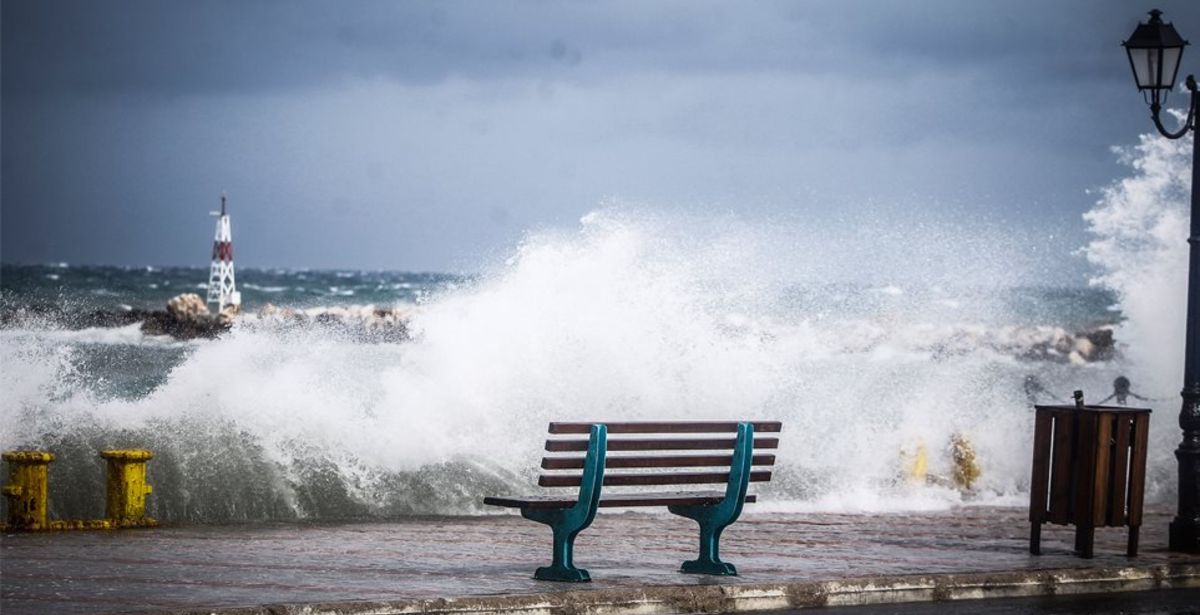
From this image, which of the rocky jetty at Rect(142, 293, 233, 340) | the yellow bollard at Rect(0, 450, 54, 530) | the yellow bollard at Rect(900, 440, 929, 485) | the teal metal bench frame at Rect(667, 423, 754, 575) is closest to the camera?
the teal metal bench frame at Rect(667, 423, 754, 575)

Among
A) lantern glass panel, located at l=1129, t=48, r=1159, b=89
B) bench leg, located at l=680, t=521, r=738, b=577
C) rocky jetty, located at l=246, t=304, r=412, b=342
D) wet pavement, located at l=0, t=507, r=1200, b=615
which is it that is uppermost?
lantern glass panel, located at l=1129, t=48, r=1159, b=89

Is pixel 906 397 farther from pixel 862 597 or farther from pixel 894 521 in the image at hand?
pixel 862 597

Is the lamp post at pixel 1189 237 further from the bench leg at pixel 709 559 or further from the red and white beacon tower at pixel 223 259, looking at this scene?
the red and white beacon tower at pixel 223 259

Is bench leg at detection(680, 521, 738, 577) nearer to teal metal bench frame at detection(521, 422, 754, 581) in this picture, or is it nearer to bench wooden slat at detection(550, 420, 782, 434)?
teal metal bench frame at detection(521, 422, 754, 581)

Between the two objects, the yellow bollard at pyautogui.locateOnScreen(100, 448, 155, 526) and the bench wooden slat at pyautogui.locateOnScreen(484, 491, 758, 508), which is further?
the yellow bollard at pyautogui.locateOnScreen(100, 448, 155, 526)

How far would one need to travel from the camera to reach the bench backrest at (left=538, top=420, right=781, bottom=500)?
10242mm

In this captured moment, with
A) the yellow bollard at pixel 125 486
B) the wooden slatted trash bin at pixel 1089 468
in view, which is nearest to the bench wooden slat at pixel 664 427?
the wooden slatted trash bin at pixel 1089 468

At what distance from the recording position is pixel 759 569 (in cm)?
1104

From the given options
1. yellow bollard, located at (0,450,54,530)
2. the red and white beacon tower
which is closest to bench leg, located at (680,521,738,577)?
yellow bollard, located at (0,450,54,530)

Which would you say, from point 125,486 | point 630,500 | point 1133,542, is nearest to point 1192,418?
point 1133,542

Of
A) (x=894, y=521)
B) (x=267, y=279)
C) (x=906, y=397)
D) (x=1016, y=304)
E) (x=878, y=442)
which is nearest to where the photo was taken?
(x=894, y=521)

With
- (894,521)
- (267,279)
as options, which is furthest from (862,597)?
(267,279)

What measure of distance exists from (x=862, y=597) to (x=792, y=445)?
10.6 meters

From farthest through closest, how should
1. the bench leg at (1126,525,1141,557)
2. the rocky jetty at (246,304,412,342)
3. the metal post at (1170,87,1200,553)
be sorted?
the rocky jetty at (246,304,412,342)
the metal post at (1170,87,1200,553)
the bench leg at (1126,525,1141,557)
